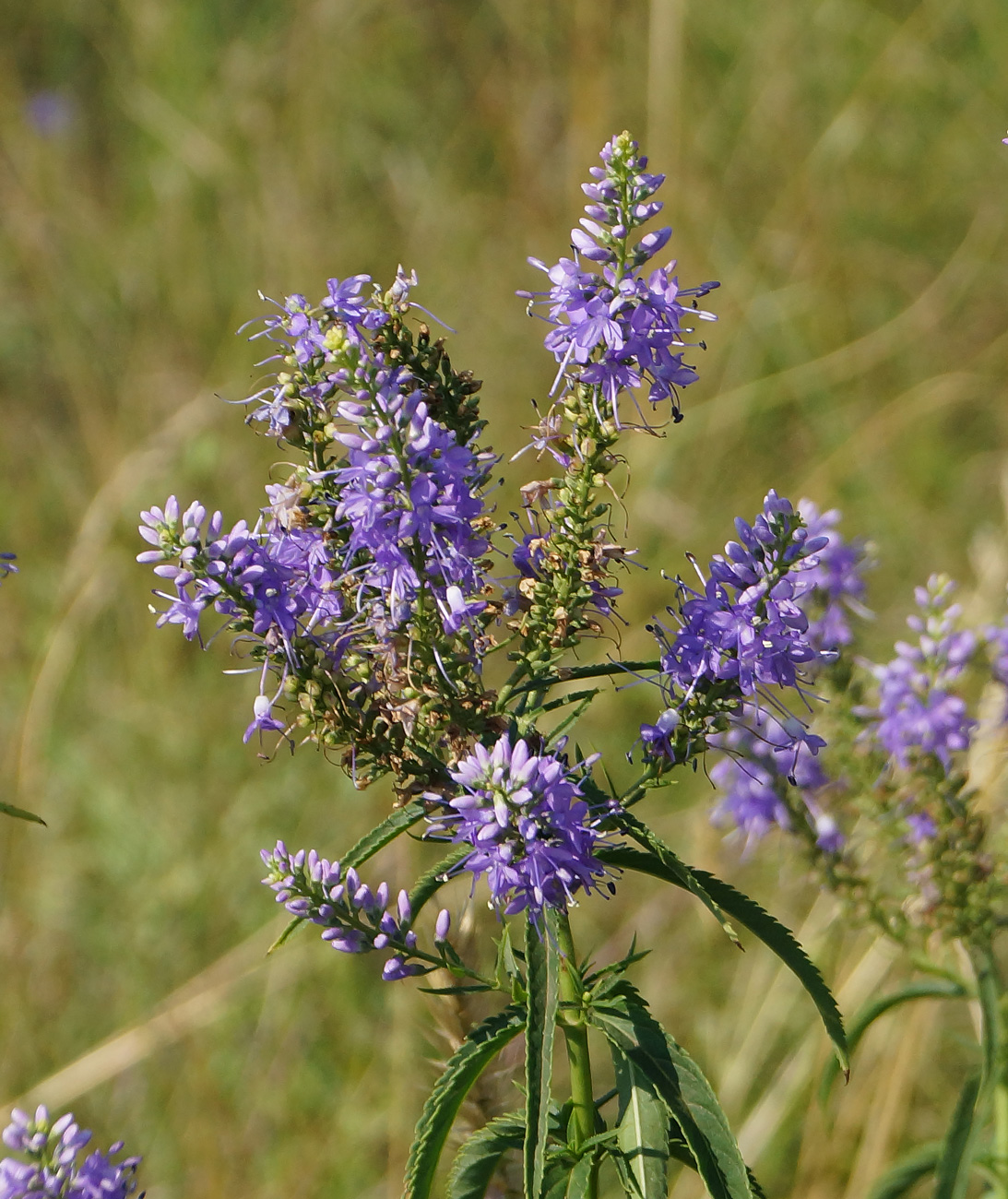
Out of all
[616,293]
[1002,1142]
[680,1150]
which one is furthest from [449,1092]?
[1002,1142]

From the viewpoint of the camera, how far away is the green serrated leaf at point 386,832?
218cm

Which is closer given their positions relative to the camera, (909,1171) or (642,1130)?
(642,1130)

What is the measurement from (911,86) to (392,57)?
13.7 ft

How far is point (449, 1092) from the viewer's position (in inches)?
83.2

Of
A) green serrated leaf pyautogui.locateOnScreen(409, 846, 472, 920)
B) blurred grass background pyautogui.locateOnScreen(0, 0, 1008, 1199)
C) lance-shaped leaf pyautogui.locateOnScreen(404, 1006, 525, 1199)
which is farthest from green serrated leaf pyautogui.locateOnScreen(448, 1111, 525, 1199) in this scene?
blurred grass background pyautogui.locateOnScreen(0, 0, 1008, 1199)

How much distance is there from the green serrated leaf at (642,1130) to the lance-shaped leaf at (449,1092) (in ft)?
0.68

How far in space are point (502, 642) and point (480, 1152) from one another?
97 centimetres

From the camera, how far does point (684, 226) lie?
8031 mm

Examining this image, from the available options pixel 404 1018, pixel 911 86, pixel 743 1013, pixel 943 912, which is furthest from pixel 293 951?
pixel 911 86

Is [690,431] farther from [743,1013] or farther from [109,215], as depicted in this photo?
[109,215]

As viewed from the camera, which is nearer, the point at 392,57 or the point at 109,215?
the point at 109,215

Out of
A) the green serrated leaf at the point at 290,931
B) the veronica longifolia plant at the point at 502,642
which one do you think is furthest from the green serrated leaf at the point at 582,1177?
the green serrated leaf at the point at 290,931

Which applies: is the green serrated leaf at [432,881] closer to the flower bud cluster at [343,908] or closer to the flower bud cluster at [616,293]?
the flower bud cluster at [343,908]

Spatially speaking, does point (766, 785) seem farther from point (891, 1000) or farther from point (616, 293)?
point (616, 293)
